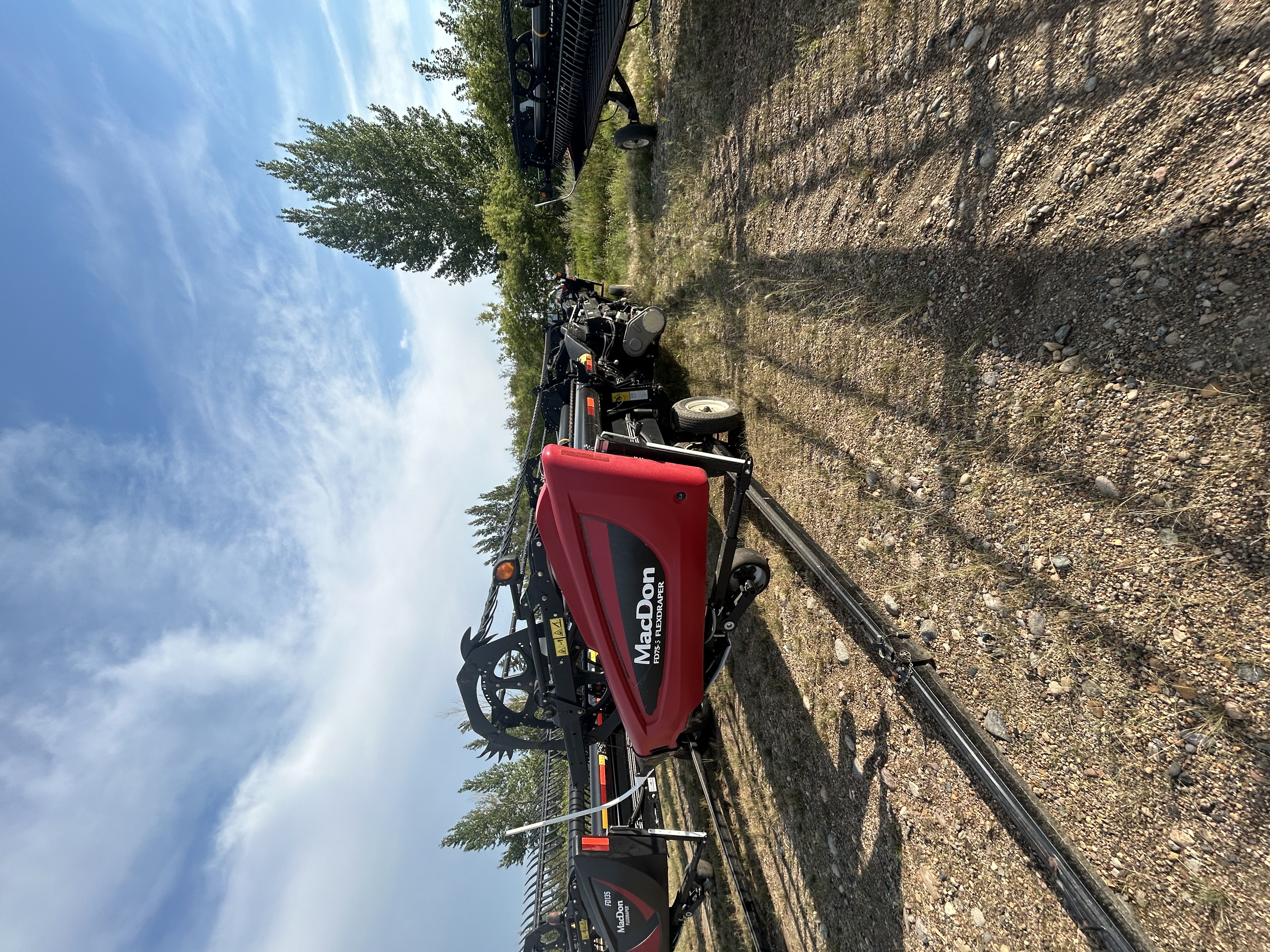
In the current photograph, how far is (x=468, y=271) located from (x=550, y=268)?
5080mm

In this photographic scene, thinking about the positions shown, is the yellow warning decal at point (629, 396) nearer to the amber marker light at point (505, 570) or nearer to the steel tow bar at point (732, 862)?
the amber marker light at point (505, 570)

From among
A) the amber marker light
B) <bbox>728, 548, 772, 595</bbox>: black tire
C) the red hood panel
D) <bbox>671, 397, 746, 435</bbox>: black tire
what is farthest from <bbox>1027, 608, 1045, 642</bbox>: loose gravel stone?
the amber marker light

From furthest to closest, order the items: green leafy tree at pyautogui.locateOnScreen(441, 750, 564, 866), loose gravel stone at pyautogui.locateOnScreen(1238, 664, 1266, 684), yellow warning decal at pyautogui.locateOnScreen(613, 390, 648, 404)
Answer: green leafy tree at pyautogui.locateOnScreen(441, 750, 564, 866) → yellow warning decal at pyautogui.locateOnScreen(613, 390, 648, 404) → loose gravel stone at pyautogui.locateOnScreen(1238, 664, 1266, 684)

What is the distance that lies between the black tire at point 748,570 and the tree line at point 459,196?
8.84 meters

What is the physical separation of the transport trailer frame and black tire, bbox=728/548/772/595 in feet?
15.9

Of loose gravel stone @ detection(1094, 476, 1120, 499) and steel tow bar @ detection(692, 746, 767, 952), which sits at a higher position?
loose gravel stone @ detection(1094, 476, 1120, 499)

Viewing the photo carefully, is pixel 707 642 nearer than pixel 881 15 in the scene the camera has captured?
No

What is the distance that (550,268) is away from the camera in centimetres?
1227

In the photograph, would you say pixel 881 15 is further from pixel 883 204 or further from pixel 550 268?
pixel 550 268

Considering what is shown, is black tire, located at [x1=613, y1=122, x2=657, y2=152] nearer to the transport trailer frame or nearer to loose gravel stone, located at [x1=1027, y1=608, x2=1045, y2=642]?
the transport trailer frame

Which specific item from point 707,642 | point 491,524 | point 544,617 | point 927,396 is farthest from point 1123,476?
point 491,524

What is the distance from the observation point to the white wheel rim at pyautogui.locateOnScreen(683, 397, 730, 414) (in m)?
4.56


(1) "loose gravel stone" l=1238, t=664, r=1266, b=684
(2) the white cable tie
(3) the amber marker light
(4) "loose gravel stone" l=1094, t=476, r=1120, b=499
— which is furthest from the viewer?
(3) the amber marker light

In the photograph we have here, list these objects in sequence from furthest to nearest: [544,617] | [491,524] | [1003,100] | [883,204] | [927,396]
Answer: [491,524] < [544,617] < [883,204] < [927,396] < [1003,100]
